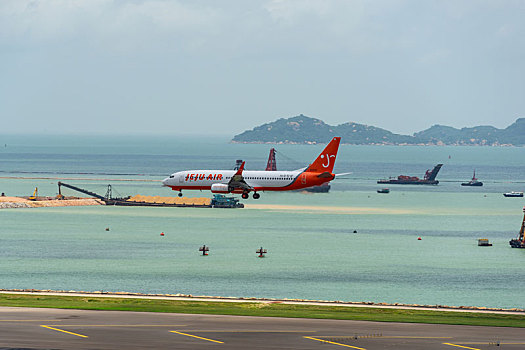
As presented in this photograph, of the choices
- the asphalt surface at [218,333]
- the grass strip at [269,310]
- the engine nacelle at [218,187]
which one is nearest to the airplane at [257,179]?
the engine nacelle at [218,187]

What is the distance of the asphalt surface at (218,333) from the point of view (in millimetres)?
66688

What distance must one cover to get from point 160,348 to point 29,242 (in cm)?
14145

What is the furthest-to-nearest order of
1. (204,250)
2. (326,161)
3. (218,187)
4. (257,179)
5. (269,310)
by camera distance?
(204,250) < (326,161) < (257,179) < (218,187) < (269,310)

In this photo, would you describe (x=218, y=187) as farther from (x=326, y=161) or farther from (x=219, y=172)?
(x=326, y=161)

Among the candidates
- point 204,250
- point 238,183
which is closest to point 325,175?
point 238,183

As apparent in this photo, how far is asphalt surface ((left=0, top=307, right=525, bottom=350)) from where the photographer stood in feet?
219

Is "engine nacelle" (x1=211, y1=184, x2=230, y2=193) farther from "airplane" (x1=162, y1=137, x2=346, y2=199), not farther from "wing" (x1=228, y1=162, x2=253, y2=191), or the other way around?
"wing" (x1=228, y1=162, x2=253, y2=191)

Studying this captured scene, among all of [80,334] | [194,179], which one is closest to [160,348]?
[80,334]

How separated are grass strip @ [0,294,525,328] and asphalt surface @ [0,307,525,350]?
121 inches

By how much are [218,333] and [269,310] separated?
1556 centimetres

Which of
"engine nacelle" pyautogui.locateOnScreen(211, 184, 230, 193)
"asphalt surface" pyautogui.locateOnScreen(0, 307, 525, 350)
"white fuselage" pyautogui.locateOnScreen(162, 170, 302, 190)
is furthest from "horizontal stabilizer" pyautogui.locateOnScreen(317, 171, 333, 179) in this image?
"asphalt surface" pyautogui.locateOnScreen(0, 307, 525, 350)

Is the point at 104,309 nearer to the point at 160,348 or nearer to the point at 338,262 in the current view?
the point at 160,348

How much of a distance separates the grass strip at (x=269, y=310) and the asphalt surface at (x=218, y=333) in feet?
10.0

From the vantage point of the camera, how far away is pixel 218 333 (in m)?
71.8
